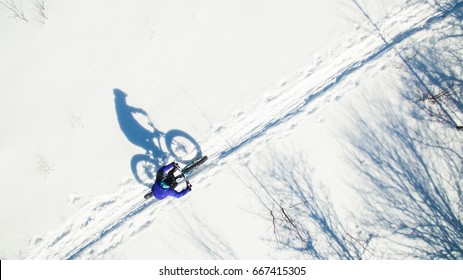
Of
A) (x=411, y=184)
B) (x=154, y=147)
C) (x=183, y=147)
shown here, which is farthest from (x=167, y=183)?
(x=411, y=184)

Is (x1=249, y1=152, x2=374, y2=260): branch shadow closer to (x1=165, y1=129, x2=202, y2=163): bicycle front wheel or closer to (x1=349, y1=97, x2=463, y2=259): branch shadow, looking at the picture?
(x1=349, y1=97, x2=463, y2=259): branch shadow

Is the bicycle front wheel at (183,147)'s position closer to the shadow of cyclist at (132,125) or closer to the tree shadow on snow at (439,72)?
the shadow of cyclist at (132,125)

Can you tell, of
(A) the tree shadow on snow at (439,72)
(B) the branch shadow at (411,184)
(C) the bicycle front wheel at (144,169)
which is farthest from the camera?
(C) the bicycle front wheel at (144,169)

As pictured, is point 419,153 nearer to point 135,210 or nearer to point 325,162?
point 325,162

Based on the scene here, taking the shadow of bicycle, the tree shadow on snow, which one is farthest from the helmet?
the tree shadow on snow

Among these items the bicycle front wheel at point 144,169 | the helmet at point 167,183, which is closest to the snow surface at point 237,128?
the bicycle front wheel at point 144,169

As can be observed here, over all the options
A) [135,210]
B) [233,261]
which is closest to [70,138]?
[135,210]

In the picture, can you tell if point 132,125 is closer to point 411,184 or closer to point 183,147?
point 183,147

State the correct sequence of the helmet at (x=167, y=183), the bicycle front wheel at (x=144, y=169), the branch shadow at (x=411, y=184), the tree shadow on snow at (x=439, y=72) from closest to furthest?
the helmet at (x=167, y=183) → the branch shadow at (x=411, y=184) → the tree shadow on snow at (x=439, y=72) → the bicycle front wheel at (x=144, y=169)
